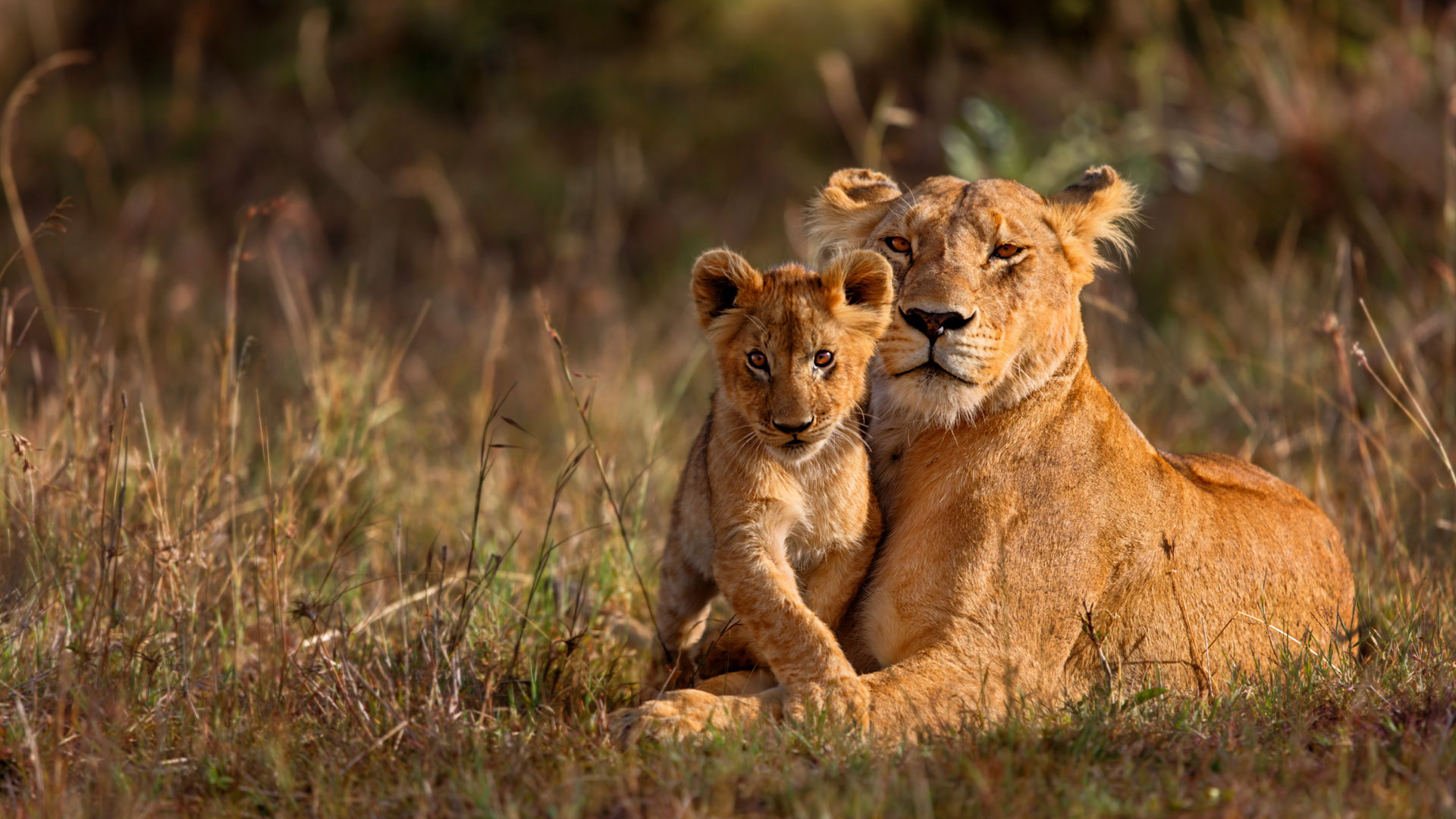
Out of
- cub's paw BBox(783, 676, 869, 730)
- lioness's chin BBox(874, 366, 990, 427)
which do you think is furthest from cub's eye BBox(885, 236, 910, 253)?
cub's paw BBox(783, 676, 869, 730)

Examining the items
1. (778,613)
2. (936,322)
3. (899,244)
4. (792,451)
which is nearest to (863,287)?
(936,322)

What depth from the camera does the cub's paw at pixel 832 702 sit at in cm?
387

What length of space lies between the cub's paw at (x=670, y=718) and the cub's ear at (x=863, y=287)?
47.8 inches

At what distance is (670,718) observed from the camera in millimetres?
3920

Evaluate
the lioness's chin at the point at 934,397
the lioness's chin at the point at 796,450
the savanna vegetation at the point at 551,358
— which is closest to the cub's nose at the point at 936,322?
the lioness's chin at the point at 934,397

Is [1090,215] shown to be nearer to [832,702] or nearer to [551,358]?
[832,702]

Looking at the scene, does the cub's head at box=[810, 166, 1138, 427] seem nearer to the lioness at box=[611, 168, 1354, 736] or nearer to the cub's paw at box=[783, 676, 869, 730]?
the lioness at box=[611, 168, 1354, 736]

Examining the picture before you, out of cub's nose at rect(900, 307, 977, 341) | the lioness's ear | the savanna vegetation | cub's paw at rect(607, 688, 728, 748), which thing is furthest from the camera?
the lioness's ear

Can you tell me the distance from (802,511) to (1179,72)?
31.0 feet

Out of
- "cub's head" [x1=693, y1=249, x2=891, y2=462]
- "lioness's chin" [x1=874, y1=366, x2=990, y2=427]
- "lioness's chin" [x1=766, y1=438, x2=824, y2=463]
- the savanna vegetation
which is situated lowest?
the savanna vegetation

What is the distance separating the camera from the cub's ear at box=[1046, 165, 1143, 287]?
185 inches

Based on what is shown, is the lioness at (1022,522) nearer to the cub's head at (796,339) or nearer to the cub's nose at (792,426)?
the cub's head at (796,339)

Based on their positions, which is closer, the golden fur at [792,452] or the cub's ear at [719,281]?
the golden fur at [792,452]

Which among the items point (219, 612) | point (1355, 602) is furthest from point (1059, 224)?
point (219, 612)
